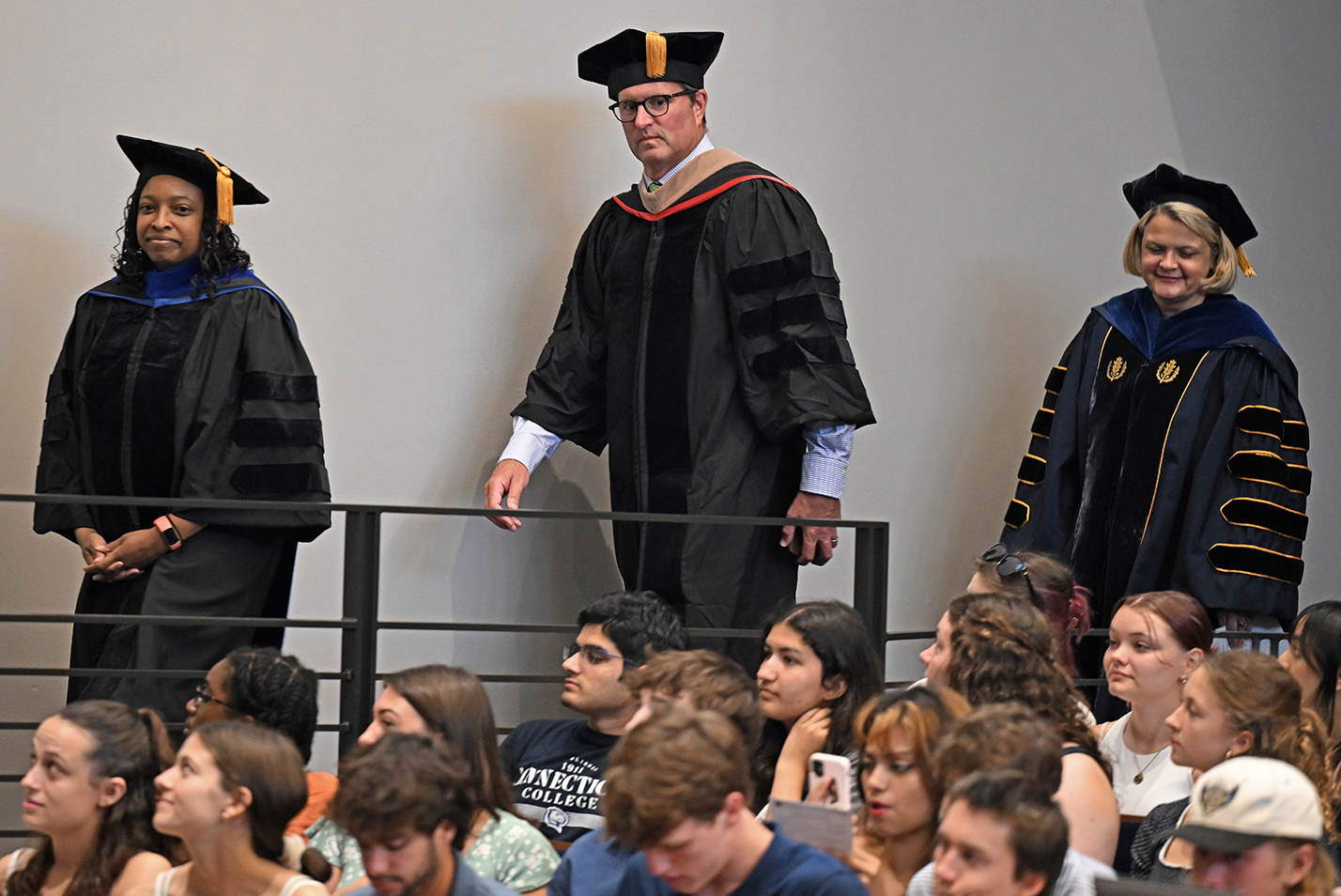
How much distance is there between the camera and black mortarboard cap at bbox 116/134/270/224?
180 inches

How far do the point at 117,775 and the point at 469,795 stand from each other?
33.4 inches

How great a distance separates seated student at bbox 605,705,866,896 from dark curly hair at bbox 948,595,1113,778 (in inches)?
33.7

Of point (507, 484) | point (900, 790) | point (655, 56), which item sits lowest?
point (900, 790)

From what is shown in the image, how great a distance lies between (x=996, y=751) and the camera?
8.39 ft

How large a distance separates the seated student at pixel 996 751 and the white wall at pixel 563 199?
10.1 ft

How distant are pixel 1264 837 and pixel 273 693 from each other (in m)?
1.97

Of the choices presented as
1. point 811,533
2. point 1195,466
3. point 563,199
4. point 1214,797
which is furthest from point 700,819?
point 563,199

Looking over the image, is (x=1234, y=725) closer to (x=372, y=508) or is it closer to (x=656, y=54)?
(x=372, y=508)

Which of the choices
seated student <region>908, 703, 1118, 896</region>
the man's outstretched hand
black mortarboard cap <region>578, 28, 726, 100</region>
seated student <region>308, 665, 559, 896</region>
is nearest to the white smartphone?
seated student <region>908, 703, 1118, 896</region>

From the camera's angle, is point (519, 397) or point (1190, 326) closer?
point (1190, 326)

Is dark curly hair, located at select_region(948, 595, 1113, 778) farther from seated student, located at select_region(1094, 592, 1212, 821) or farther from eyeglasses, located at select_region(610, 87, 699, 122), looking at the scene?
eyeglasses, located at select_region(610, 87, 699, 122)

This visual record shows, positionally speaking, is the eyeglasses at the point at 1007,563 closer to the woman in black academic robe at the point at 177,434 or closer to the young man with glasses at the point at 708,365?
the young man with glasses at the point at 708,365

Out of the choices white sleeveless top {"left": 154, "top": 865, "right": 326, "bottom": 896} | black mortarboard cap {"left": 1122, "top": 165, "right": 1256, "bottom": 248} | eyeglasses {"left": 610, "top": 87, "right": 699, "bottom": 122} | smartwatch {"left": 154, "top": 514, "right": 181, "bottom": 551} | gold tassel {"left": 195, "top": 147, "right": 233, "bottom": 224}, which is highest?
eyeglasses {"left": 610, "top": 87, "right": 699, "bottom": 122}

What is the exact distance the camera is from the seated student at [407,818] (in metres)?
A: 2.48
